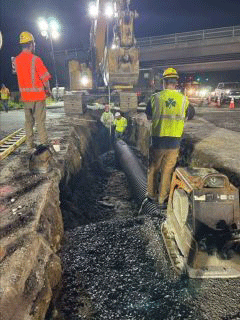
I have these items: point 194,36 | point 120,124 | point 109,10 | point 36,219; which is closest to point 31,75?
point 36,219

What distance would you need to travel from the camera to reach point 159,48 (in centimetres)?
3005

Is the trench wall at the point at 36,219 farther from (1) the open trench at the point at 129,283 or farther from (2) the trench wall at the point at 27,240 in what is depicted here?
(1) the open trench at the point at 129,283

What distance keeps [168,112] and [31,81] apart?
103 inches

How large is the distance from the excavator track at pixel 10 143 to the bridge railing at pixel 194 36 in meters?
25.5

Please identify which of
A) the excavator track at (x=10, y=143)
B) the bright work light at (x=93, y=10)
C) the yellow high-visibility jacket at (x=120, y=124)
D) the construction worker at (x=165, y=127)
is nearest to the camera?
the construction worker at (x=165, y=127)

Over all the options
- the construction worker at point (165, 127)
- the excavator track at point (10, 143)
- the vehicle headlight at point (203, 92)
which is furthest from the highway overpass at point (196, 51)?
the construction worker at point (165, 127)

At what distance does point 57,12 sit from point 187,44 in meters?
25.3

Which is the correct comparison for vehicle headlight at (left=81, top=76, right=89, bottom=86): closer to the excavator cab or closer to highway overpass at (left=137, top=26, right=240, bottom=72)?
the excavator cab

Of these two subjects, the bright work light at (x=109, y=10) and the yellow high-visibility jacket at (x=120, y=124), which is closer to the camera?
the yellow high-visibility jacket at (x=120, y=124)

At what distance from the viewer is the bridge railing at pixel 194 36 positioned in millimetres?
27256

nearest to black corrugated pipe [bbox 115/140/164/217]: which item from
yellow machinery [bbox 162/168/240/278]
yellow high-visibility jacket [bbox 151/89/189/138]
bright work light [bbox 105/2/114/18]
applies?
yellow high-visibility jacket [bbox 151/89/189/138]

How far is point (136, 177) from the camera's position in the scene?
24.4 feet

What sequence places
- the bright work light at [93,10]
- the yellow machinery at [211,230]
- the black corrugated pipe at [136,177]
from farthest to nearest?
the bright work light at [93,10] → the black corrugated pipe at [136,177] → the yellow machinery at [211,230]

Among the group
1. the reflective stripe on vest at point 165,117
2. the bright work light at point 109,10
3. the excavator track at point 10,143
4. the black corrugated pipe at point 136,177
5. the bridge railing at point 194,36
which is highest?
the bridge railing at point 194,36
